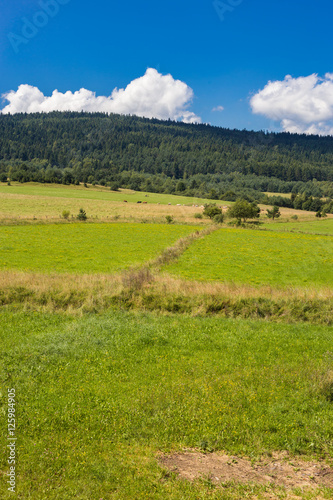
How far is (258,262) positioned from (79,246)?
67.6 ft

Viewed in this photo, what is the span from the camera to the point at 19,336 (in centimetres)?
1360

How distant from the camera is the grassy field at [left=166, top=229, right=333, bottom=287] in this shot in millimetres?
26684

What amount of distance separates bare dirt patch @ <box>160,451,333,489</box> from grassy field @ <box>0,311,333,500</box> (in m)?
0.24

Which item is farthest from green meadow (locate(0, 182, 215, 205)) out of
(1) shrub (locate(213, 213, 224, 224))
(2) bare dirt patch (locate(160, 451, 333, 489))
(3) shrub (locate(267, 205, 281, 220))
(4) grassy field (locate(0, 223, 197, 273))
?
(2) bare dirt patch (locate(160, 451, 333, 489))

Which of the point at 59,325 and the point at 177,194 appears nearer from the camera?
the point at 59,325

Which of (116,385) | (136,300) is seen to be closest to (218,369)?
(116,385)

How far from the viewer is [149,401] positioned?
945 centimetres

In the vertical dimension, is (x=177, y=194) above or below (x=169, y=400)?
above

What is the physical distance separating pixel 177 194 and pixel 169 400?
163 metres

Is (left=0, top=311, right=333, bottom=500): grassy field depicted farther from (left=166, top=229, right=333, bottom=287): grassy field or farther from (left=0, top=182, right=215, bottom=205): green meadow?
(left=0, top=182, right=215, bottom=205): green meadow

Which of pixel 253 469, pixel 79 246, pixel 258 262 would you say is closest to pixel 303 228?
pixel 258 262

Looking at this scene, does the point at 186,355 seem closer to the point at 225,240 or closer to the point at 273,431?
the point at 273,431

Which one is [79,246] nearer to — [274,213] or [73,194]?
[274,213]

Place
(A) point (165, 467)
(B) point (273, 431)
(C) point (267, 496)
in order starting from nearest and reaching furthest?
(C) point (267, 496), (A) point (165, 467), (B) point (273, 431)
